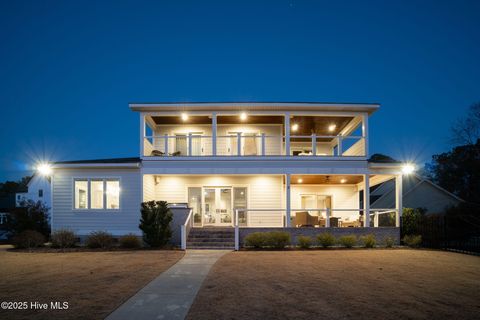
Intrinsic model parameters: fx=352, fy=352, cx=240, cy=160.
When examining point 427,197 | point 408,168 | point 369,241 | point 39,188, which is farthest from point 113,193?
point 39,188

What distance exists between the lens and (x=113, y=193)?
17.5 metres

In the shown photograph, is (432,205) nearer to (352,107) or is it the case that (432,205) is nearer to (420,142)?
(352,107)

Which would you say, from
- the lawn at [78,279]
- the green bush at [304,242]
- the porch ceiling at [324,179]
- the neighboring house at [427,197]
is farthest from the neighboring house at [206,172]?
the neighboring house at [427,197]

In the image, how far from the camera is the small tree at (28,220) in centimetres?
1697

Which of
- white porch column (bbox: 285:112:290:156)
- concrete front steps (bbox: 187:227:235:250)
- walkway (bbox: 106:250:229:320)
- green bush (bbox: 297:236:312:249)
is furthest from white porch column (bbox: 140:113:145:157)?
green bush (bbox: 297:236:312:249)

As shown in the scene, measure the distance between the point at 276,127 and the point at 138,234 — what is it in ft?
31.2

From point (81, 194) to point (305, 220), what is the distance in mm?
11308

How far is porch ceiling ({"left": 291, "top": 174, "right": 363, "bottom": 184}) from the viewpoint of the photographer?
18.9m

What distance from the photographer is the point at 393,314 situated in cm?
606

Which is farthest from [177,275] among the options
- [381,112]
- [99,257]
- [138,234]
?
Result: [381,112]

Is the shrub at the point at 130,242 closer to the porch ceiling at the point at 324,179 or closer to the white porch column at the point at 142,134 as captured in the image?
the white porch column at the point at 142,134

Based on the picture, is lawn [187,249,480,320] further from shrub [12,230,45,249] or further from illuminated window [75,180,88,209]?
shrub [12,230,45,249]

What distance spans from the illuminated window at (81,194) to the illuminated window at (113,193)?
1.16 meters

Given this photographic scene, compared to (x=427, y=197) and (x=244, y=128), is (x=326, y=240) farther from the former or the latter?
(x=427, y=197)
